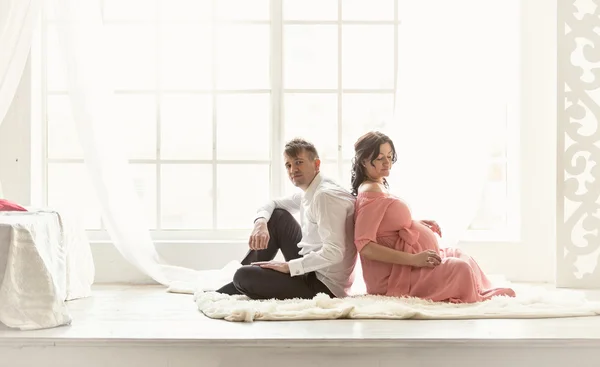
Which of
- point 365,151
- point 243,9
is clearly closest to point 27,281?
point 365,151

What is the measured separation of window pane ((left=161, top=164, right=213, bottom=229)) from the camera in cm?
465

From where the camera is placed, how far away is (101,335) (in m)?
2.94

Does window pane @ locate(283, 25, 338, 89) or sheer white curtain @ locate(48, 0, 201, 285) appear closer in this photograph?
sheer white curtain @ locate(48, 0, 201, 285)

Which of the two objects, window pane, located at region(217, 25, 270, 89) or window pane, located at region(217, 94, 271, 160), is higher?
window pane, located at region(217, 25, 270, 89)

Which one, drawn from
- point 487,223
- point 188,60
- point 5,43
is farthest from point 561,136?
point 5,43

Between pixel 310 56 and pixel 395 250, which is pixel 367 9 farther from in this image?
pixel 395 250

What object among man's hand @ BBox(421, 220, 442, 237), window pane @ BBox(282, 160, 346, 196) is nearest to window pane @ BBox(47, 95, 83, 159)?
window pane @ BBox(282, 160, 346, 196)

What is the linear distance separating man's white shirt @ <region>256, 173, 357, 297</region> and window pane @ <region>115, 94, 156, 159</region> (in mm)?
1344

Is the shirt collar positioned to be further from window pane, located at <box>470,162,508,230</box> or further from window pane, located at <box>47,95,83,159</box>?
window pane, located at <box>47,95,83,159</box>

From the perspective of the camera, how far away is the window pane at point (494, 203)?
15.5 ft

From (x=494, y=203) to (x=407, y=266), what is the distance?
140 centimetres

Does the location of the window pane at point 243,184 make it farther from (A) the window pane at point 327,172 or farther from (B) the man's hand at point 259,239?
(B) the man's hand at point 259,239

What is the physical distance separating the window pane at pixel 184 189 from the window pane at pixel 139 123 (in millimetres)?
166

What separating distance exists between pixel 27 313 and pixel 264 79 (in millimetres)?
2103
